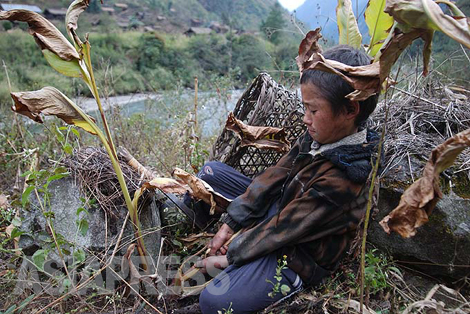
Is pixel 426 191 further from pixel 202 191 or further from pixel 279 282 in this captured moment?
pixel 202 191

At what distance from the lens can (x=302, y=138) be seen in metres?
1.62

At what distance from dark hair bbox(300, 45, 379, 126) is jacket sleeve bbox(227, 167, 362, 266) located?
0.27 meters

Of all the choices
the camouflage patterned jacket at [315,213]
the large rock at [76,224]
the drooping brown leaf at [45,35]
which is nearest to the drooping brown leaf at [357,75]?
the camouflage patterned jacket at [315,213]

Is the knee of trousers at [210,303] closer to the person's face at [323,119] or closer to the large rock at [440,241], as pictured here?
the person's face at [323,119]

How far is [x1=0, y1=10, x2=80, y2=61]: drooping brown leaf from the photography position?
4.23 feet

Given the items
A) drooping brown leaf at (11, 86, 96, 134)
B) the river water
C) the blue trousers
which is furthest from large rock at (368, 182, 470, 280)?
the river water

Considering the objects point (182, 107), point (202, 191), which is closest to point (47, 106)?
point (202, 191)

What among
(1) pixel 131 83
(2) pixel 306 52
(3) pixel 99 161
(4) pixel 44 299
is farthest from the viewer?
(1) pixel 131 83

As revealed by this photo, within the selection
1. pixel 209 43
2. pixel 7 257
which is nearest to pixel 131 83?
pixel 209 43

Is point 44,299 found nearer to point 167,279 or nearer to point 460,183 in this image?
point 167,279

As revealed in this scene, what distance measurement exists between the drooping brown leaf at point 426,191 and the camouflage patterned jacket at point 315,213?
1.47 feet

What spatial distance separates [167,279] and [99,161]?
2.48 ft

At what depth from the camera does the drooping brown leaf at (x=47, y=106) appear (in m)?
1.31

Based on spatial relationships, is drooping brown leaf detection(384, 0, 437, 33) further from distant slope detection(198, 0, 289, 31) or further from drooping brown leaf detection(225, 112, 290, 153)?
distant slope detection(198, 0, 289, 31)
